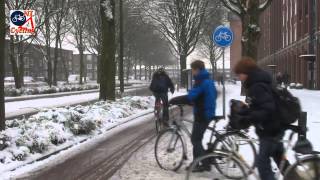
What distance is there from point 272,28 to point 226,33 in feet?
201

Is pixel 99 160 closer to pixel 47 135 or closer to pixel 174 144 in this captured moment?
pixel 47 135

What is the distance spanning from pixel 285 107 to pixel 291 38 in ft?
173

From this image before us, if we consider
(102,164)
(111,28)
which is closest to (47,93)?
(111,28)

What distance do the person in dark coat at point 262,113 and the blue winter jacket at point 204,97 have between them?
68.6 inches

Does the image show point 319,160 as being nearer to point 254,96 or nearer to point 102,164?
point 254,96

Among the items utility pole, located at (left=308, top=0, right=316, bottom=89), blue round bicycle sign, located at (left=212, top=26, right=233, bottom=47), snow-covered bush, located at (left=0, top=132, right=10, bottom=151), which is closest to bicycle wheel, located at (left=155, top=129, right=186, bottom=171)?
snow-covered bush, located at (left=0, top=132, right=10, bottom=151)

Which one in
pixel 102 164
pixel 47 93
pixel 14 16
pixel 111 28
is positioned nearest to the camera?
pixel 102 164

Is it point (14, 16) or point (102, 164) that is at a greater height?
point (14, 16)

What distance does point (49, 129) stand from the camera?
1152 centimetres

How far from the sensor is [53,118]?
42.4ft

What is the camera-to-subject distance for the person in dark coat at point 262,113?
5543 millimetres

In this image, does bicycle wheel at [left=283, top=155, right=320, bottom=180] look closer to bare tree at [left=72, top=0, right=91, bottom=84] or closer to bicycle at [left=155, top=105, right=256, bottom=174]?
bicycle at [left=155, top=105, right=256, bottom=174]

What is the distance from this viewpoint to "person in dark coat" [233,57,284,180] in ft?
18.2

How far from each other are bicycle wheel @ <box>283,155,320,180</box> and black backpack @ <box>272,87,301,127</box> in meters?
0.49
